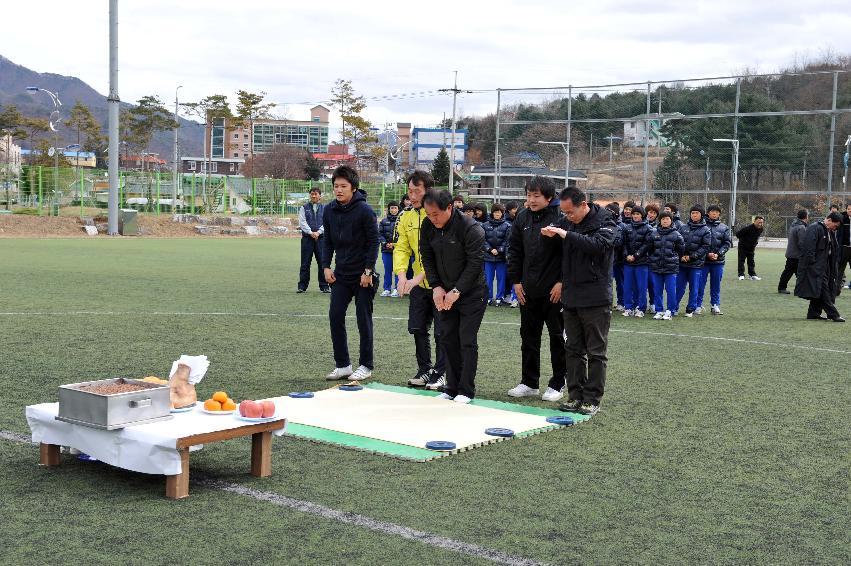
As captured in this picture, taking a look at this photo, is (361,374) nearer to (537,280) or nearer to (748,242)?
(537,280)

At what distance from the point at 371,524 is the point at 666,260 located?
1167 cm

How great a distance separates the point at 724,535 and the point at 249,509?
8.32 feet

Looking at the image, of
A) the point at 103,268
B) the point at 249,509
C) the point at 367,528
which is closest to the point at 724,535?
the point at 367,528

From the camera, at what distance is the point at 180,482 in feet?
17.9

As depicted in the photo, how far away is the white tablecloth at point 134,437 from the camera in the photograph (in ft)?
18.0

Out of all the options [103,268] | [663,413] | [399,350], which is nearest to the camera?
[663,413]

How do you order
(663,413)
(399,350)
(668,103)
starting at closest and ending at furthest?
(663,413) < (399,350) < (668,103)

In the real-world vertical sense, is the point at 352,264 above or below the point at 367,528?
above

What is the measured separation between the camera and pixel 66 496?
5.45 m

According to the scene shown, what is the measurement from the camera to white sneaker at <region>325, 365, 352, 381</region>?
31.0 ft

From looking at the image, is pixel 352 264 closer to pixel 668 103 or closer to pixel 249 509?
pixel 249 509

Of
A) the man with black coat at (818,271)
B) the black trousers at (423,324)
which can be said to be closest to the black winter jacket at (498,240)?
the man with black coat at (818,271)

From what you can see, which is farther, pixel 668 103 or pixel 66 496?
pixel 668 103

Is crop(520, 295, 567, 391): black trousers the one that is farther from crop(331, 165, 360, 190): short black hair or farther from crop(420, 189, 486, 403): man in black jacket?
crop(331, 165, 360, 190): short black hair
